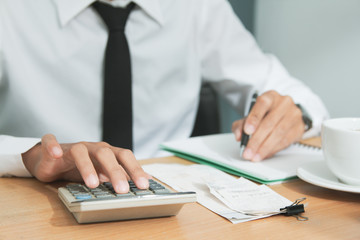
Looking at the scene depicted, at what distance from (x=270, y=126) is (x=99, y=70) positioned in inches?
19.1

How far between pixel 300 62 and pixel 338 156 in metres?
1.25

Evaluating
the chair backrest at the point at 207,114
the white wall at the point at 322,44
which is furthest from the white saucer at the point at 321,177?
the white wall at the point at 322,44

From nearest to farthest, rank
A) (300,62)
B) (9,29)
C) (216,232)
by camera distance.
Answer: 1. (216,232)
2. (9,29)
3. (300,62)

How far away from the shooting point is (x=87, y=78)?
3.64 ft

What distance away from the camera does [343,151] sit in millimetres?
614

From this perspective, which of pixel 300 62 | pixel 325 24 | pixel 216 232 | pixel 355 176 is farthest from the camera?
pixel 300 62

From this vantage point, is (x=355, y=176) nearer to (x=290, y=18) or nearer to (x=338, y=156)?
(x=338, y=156)

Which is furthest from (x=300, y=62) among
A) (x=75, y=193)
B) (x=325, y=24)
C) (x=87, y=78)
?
(x=75, y=193)

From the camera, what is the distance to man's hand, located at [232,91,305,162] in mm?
827

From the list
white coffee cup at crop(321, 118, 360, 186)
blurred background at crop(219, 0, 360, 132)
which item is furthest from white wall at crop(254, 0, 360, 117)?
white coffee cup at crop(321, 118, 360, 186)

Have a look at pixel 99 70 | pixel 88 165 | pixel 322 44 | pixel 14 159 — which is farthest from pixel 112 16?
pixel 322 44

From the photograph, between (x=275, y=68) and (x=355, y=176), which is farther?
(x=275, y=68)

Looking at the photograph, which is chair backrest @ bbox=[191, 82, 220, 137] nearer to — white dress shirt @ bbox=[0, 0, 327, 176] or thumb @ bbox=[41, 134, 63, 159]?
white dress shirt @ bbox=[0, 0, 327, 176]

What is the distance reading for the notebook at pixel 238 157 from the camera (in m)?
0.72
